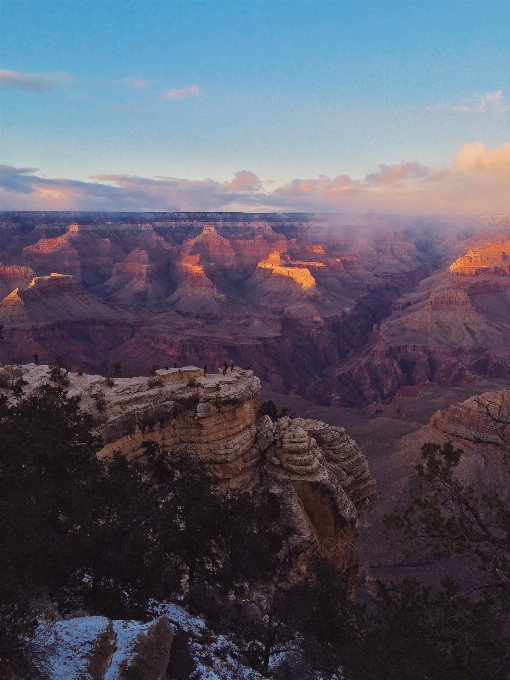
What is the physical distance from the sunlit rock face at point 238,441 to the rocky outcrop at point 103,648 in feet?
32.8

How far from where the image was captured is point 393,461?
50.8 meters

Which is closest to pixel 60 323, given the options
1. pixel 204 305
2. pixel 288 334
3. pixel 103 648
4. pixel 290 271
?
pixel 204 305

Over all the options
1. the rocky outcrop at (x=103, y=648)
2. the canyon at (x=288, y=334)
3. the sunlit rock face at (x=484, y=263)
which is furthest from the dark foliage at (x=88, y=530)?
the sunlit rock face at (x=484, y=263)

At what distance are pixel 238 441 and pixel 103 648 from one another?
1382cm

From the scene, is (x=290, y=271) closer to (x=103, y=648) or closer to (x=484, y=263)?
(x=484, y=263)

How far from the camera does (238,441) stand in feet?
78.8

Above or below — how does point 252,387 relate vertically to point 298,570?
above

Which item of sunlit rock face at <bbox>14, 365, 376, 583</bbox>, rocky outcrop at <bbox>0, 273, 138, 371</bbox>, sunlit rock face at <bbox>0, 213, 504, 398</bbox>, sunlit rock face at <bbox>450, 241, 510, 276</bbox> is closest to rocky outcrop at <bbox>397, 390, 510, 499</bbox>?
sunlit rock face at <bbox>14, 365, 376, 583</bbox>

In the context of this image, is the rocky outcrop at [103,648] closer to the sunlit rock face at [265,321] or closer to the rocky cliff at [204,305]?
the sunlit rock face at [265,321]

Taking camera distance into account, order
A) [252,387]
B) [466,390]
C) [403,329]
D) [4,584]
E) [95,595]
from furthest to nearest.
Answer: [403,329], [466,390], [252,387], [95,595], [4,584]

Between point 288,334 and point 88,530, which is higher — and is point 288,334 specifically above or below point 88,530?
below

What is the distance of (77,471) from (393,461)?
42.2 m

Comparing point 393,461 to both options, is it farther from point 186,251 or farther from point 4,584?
point 186,251

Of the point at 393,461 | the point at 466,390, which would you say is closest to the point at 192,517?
the point at 393,461
